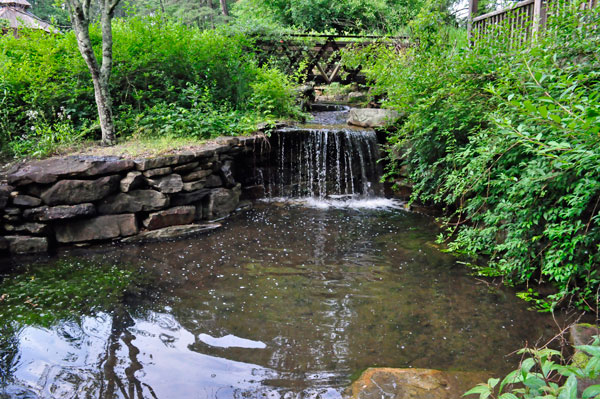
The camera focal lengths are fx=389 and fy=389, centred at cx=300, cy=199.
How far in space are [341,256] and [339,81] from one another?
11.8m

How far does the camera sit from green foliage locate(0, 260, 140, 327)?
384 centimetres

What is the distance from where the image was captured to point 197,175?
264 inches

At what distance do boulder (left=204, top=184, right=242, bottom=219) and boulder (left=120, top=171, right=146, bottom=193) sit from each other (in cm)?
124

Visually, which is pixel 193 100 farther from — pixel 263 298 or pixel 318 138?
pixel 263 298

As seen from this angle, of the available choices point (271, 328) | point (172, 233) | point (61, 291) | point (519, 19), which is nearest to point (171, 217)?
point (172, 233)

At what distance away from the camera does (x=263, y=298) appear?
4.11 m

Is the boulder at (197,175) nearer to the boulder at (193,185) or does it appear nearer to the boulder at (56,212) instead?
the boulder at (193,185)

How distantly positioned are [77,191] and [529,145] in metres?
5.76

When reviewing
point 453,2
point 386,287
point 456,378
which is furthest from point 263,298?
point 453,2

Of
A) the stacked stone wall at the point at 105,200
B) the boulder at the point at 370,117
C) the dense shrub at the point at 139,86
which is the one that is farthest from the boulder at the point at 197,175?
the boulder at the point at 370,117

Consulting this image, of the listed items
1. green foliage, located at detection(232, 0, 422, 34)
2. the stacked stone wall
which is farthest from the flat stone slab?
green foliage, located at detection(232, 0, 422, 34)

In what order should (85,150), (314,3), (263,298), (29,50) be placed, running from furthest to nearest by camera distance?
1. (314,3)
2. (29,50)
3. (85,150)
4. (263,298)

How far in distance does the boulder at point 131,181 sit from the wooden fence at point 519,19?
5306 millimetres

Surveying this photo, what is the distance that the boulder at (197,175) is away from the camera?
6621 millimetres
